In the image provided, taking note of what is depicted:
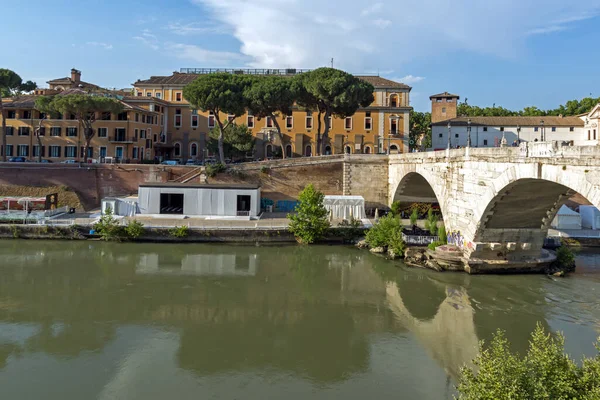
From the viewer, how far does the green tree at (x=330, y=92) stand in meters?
36.8

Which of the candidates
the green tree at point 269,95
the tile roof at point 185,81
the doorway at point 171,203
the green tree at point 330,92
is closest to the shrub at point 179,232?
the doorway at point 171,203

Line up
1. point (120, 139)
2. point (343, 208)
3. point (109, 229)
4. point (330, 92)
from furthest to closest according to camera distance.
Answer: point (120, 139) < point (330, 92) < point (343, 208) < point (109, 229)

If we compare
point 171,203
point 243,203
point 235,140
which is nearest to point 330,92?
point 235,140

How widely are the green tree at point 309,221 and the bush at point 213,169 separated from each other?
10529 millimetres

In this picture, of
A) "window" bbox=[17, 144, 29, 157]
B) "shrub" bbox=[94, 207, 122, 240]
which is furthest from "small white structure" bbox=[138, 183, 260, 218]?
"window" bbox=[17, 144, 29, 157]

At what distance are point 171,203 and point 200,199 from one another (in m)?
2.08

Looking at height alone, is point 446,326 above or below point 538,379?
below

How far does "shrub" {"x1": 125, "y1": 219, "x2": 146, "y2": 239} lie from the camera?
26.6m

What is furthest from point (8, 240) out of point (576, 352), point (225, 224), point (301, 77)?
point (576, 352)

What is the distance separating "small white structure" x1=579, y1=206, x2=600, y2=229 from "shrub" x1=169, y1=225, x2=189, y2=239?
24126 millimetres

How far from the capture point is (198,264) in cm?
2323

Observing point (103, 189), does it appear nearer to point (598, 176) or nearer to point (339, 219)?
point (339, 219)

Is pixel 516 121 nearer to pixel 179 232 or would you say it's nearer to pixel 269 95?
pixel 269 95

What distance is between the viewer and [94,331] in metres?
14.7
